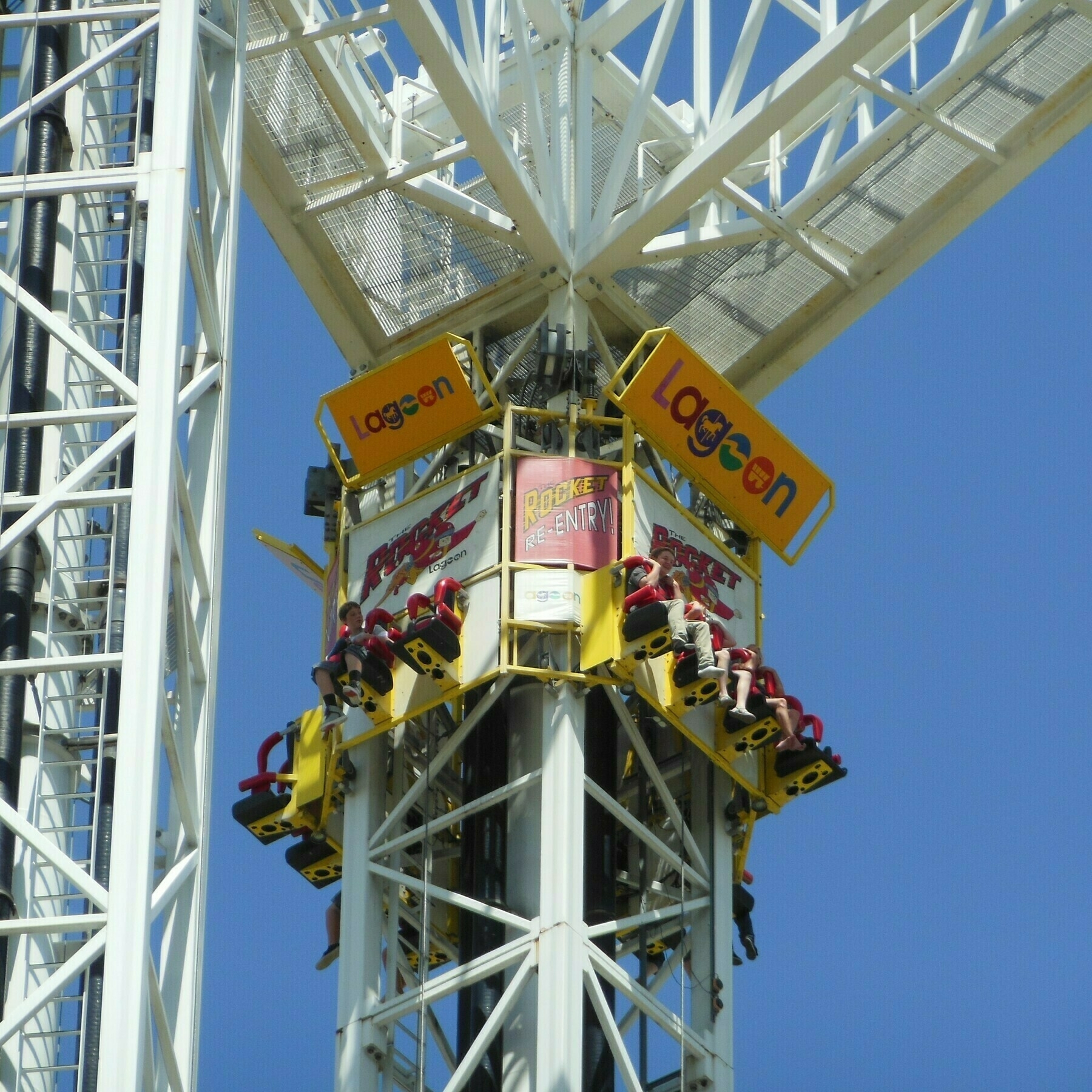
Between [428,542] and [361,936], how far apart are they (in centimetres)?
480

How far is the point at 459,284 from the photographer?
121 ft

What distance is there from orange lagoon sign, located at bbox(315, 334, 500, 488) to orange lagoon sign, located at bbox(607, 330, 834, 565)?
75.4 inches

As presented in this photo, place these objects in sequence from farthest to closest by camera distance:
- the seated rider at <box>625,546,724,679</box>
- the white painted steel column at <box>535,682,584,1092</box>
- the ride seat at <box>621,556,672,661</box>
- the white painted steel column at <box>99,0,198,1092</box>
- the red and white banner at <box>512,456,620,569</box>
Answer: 1. the red and white banner at <box>512,456,620,569</box>
2. the seated rider at <box>625,546,724,679</box>
3. the ride seat at <box>621,556,672,661</box>
4. the white painted steel column at <box>535,682,584,1092</box>
5. the white painted steel column at <box>99,0,198,1092</box>

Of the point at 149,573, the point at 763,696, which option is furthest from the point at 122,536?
the point at 763,696

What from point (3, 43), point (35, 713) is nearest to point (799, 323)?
point (3, 43)

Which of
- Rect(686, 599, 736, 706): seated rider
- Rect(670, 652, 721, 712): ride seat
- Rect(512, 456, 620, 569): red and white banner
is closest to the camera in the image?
Rect(670, 652, 721, 712): ride seat

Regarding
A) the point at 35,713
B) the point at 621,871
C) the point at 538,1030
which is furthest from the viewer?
the point at 621,871

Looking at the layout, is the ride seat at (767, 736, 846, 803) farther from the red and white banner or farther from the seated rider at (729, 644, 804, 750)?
the red and white banner

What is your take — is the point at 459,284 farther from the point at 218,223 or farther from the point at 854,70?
the point at 218,223

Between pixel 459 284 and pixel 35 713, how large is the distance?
14.3 metres

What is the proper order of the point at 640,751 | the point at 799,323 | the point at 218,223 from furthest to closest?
1. the point at 799,323
2. the point at 640,751
3. the point at 218,223

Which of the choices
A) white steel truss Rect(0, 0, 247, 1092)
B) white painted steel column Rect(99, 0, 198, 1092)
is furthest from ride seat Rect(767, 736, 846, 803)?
white painted steel column Rect(99, 0, 198, 1092)

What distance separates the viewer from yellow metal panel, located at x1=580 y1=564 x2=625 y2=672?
32.0m

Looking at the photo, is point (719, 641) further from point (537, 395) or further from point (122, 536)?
point (122, 536)
